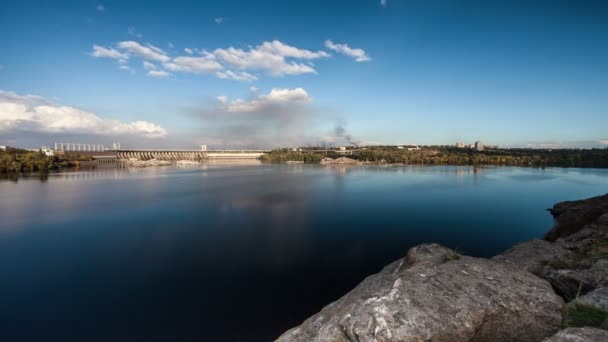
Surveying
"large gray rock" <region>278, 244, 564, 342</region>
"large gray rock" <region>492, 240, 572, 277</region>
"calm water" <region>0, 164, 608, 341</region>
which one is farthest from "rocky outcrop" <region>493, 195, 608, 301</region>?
"calm water" <region>0, 164, 608, 341</region>

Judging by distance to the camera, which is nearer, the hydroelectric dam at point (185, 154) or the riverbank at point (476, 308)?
the riverbank at point (476, 308)

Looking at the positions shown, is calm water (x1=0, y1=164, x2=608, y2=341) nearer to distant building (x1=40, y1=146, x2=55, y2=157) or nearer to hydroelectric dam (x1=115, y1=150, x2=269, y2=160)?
distant building (x1=40, y1=146, x2=55, y2=157)

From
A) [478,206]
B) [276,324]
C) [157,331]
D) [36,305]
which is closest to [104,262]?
[36,305]

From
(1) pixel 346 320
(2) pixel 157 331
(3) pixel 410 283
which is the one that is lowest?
(2) pixel 157 331

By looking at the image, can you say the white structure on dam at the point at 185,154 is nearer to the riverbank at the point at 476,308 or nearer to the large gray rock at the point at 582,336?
the riverbank at the point at 476,308

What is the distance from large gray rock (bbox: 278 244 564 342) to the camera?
310 cm

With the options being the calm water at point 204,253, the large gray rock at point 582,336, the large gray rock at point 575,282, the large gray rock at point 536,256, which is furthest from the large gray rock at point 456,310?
the calm water at point 204,253

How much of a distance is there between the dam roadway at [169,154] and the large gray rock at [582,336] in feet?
498

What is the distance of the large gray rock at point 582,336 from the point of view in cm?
242

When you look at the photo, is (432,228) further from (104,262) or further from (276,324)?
(104,262)

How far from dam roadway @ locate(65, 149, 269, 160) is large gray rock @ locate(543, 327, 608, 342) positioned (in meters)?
152

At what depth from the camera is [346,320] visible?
11.1 ft

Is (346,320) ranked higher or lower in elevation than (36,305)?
higher

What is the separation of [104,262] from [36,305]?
155 inches
